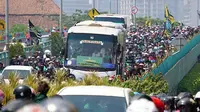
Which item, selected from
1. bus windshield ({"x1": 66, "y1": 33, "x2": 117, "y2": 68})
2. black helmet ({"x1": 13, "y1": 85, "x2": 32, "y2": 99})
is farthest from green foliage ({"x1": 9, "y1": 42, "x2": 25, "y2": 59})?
black helmet ({"x1": 13, "y1": 85, "x2": 32, "y2": 99})

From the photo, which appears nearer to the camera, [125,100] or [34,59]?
[125,100]

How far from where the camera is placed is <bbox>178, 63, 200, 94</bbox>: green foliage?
34922mm

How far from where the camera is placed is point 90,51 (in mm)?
26703

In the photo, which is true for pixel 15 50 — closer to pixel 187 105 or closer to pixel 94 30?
pixel 94 30

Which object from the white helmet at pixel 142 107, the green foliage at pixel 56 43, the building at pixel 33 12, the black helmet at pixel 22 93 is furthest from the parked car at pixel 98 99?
the building at pixel 33 12

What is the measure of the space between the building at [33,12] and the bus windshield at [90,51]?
290ft

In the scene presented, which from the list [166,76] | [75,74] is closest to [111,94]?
[75,74]

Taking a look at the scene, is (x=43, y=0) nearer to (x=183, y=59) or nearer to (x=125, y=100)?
(x=183, y=59)

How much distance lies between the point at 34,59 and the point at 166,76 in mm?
8873

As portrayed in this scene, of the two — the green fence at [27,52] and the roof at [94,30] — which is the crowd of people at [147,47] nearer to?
the green fence at [27,52]

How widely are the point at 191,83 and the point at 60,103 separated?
99.2ft

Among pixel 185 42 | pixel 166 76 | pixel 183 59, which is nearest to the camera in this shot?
pixel 166 76

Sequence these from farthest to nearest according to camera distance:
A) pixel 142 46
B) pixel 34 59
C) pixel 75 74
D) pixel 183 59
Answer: pixel 142 46, pixel 183 59, pixel 34 59, pixel 75 74

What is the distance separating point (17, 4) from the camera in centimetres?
12206
